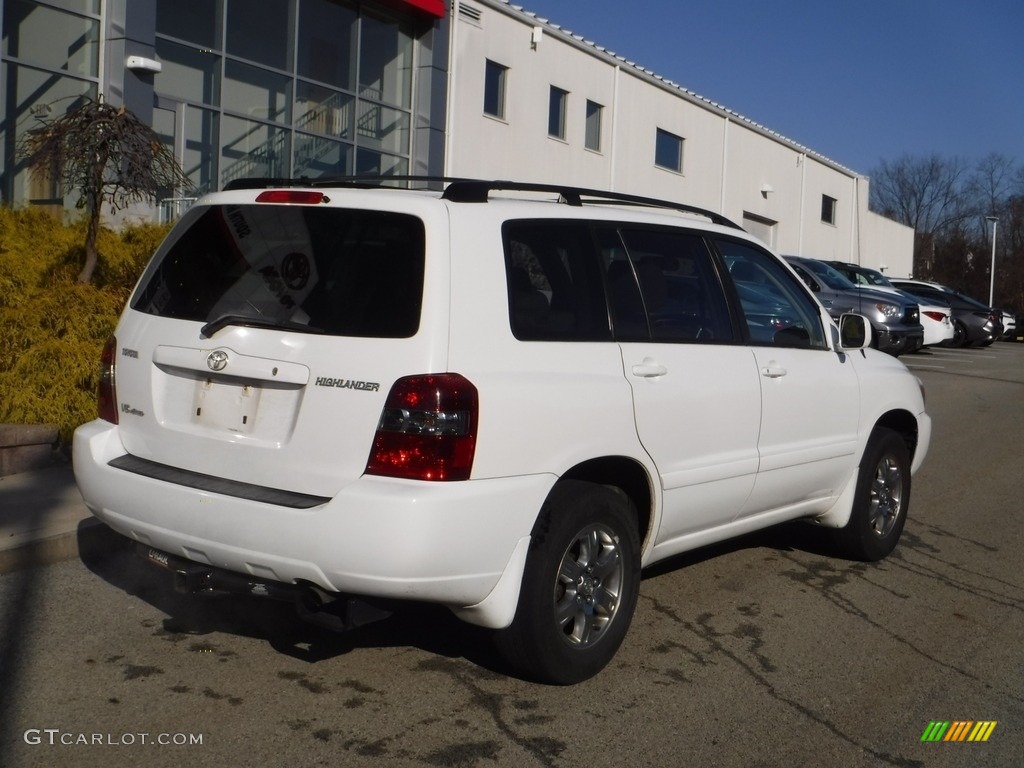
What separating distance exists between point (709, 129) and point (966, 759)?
28.4 metres

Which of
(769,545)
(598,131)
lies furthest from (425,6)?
(769,545)

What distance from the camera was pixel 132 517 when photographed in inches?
169

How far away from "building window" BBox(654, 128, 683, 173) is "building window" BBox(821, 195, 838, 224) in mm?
11791

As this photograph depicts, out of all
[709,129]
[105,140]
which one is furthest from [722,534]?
[709,129]

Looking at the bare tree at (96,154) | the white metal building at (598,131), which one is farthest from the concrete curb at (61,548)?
the white metal building at (598,131)

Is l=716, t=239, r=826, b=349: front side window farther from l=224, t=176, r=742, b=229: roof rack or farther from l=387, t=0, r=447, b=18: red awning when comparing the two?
l=387, t=0, r=447, b=18: red awning

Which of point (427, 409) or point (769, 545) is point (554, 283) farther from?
point (769, 545)

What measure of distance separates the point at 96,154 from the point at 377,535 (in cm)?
676

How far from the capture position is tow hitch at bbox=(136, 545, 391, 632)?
3.94 m

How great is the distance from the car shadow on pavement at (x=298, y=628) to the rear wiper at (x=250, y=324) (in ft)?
3.62

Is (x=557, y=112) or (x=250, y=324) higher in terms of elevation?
(x=557, y=112)

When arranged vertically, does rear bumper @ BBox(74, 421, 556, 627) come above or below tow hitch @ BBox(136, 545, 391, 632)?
above

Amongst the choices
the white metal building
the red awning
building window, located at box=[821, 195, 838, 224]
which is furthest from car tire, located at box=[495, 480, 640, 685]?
building window, located at box=[821, 195, 838, 224]

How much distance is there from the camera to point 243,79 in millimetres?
18234
